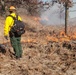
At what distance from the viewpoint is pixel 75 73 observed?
9438mm

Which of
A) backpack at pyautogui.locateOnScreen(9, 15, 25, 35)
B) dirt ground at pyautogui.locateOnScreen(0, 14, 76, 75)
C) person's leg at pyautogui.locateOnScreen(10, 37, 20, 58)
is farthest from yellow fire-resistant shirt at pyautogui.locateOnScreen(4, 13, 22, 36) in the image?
dirt ground at pyautogui.locateOnScreen(0, 14, 76, 75)

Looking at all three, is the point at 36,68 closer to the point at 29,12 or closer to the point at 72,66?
the point at 72,66

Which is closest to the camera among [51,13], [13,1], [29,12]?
[13,1]

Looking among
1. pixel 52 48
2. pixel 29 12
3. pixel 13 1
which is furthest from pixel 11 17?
pixel 29 12

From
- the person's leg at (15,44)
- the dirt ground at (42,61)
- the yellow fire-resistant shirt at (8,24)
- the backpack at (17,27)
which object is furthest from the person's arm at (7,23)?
the dirt ground at (42,61)

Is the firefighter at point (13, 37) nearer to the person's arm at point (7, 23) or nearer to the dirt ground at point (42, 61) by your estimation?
the person's arm at point (7, 23)

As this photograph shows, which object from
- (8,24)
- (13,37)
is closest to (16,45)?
(13,37)

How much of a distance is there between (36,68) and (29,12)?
27473mm

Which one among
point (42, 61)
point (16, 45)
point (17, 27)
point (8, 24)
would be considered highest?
point (8, 24)

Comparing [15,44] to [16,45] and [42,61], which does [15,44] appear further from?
[42,61]

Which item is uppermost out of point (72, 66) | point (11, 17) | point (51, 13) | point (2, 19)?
point (11, 17)

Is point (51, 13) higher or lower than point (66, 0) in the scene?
lower

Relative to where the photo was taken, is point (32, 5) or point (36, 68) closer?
point (36, 68)

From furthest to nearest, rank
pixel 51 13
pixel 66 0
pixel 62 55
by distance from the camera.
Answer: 1. pixel 51 13
2. pixel 66 0
3. pixel 62 55
